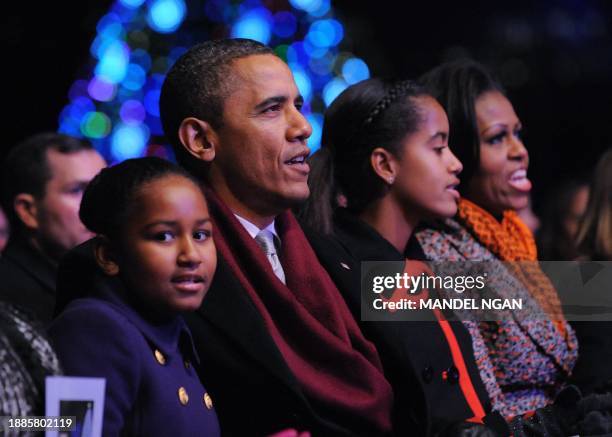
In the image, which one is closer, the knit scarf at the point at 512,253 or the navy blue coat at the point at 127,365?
the navy blue coat at the point at 127,365

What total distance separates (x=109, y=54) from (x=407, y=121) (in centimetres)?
387

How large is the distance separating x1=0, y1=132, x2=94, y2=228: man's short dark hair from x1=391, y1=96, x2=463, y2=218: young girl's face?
5.13 feet

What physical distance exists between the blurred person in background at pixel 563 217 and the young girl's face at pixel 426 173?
7.84ft

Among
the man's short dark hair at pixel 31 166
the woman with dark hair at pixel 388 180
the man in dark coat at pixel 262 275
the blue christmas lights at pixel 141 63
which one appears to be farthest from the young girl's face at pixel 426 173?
the blue christmas lights at pixel 141 63

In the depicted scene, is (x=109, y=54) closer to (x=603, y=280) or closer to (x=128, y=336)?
(x=603, y=280)

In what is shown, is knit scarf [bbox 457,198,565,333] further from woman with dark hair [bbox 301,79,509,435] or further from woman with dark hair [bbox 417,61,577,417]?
woman with dark hair [bbox 301,79,509,435]

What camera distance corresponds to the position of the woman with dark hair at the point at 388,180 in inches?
126

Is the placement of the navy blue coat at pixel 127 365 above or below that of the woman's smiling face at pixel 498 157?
below

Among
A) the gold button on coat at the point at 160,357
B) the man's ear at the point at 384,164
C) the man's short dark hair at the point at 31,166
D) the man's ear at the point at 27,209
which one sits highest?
the man's short dark hair at the point at 31,166

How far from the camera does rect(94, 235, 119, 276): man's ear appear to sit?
2.28m

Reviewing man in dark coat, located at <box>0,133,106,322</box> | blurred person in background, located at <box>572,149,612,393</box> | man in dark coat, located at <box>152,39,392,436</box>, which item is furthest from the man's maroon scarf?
man in dark coat, located at <box>0,133,106,322</box>

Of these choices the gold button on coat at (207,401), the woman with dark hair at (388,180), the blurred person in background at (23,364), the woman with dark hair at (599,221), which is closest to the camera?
the blurred person in background at (23,364)

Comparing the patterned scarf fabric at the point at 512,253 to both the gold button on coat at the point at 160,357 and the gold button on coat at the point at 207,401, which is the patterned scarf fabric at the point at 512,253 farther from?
the gold button on coat at the point at 160,357

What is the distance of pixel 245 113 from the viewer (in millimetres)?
2832
